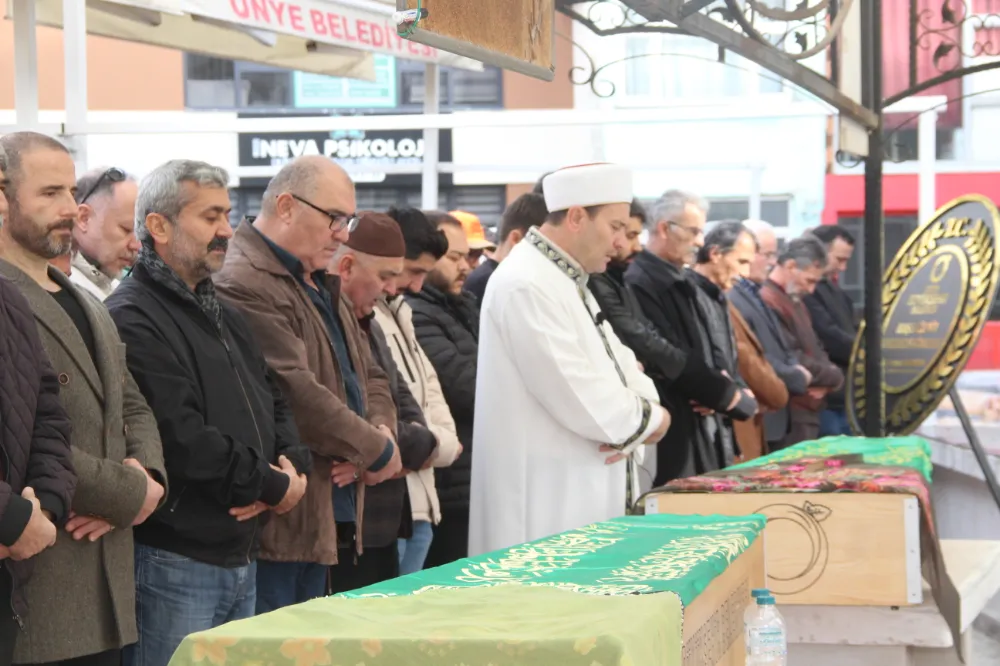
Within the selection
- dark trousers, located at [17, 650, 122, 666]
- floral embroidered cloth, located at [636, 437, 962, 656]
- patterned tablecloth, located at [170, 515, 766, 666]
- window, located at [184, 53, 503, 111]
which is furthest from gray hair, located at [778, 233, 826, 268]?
window, located at [184, 53, 503, 111]

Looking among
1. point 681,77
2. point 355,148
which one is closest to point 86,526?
point 355,148

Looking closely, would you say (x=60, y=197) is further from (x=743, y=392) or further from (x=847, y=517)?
(x=743, y=392)

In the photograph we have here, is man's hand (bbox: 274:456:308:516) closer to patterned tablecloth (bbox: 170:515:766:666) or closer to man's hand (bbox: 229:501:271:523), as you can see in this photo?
man's hand (bbox: 229:501:271:523)

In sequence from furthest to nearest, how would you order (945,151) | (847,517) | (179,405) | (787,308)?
(945,151), (787,308), (847,517), (179,405)

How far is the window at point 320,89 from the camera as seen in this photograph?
746 inches

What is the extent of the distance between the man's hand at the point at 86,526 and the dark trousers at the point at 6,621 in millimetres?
249

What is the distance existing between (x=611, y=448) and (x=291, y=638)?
2.90 metres

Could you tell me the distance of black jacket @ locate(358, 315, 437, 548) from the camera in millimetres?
4887

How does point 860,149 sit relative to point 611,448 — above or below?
above

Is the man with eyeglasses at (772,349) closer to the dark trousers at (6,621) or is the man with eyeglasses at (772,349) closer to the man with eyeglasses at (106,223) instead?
the man with eyeglasses at (106,223)

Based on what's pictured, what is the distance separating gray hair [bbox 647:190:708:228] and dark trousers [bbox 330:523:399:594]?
2583 mm

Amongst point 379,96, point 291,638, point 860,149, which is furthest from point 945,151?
point 291,638

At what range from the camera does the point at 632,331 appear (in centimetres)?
634

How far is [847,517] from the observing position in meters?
4.28
